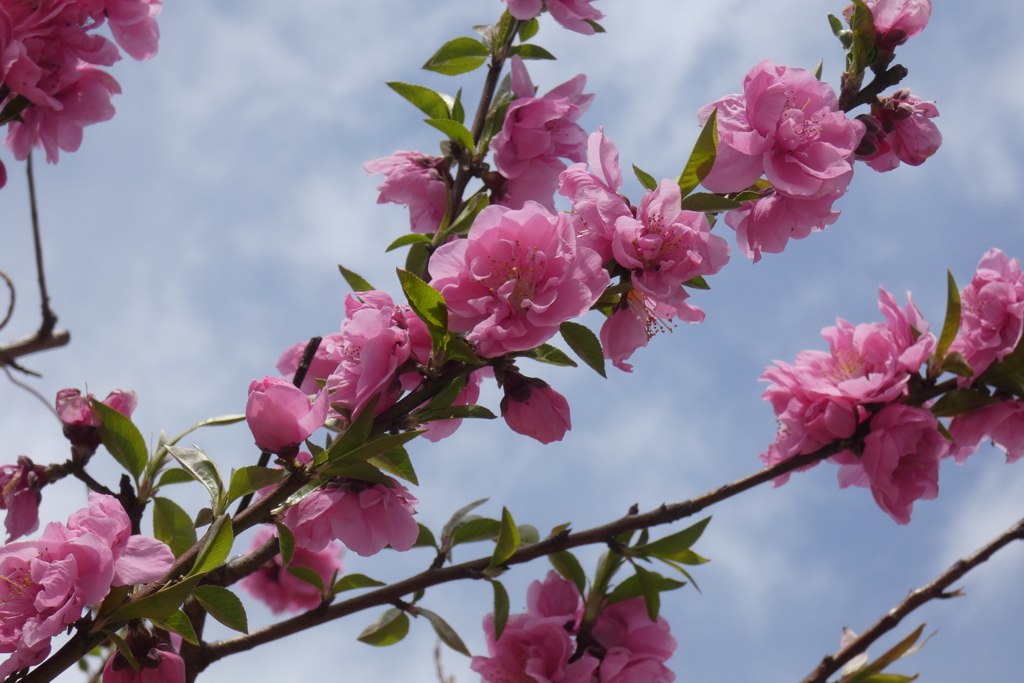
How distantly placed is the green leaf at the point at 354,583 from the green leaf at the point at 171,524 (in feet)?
0.82

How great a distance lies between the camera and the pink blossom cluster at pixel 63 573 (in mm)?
781

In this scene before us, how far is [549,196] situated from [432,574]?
65 cm

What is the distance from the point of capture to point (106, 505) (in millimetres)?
866

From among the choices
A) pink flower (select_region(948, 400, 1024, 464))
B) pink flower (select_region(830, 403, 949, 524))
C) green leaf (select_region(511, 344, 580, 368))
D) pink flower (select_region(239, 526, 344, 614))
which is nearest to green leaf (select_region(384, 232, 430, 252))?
green leaf (select_region(511, 344, 580, 368))

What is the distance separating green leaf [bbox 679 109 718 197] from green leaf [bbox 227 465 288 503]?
0.55m

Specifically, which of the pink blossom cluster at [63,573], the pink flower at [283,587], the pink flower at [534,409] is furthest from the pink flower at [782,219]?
the pink flower at [283,587]

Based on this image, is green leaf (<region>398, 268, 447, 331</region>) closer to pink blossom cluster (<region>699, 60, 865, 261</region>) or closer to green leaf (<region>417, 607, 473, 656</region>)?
pink blossom cluster (<region>699, 60, 865, 261</region>)

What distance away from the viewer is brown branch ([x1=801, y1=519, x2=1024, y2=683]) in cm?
128

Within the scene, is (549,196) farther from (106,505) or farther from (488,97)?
(106,505)

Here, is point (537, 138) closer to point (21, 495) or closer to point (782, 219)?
point (782, 219)

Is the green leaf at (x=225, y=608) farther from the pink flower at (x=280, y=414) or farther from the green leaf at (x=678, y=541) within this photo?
the green leaf at (x=678, y=541)

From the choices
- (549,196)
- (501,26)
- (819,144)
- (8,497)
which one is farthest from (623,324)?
(8,497)

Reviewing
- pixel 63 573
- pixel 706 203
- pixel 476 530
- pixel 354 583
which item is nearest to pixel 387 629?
pixel 354 583

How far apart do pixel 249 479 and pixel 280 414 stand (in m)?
0.07
